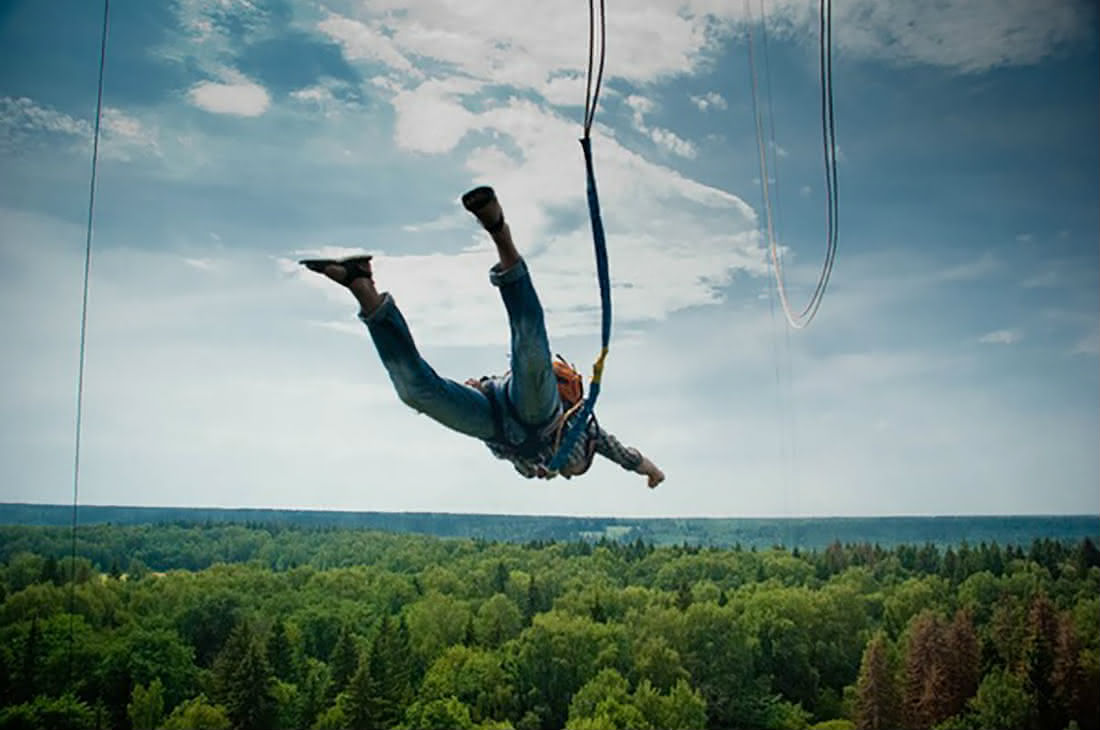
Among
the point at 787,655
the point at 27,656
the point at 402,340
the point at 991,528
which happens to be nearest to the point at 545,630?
the point at 787,655

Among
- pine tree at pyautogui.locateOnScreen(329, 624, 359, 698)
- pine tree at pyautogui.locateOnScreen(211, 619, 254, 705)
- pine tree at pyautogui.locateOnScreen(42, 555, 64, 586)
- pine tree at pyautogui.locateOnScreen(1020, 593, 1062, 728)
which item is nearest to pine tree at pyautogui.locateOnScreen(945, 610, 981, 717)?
pine tree at pyautogui.locateOnScreen(1020, 593, 1062, 728)

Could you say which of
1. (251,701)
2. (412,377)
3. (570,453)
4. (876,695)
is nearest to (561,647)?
(251,701)

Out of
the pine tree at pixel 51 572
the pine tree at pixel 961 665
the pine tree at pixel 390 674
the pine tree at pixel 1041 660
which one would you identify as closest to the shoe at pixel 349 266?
the pine tree at pixel 961 665

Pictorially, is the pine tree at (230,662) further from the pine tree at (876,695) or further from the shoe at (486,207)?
the shoe at (486,207)

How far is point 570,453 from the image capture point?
9.21 ft

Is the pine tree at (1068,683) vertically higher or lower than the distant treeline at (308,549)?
lower

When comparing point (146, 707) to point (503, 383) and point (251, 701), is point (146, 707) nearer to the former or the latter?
point (251, 701)

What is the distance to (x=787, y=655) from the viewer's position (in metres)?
30.8

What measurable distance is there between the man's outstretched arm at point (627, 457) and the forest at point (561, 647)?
2099 centimetres

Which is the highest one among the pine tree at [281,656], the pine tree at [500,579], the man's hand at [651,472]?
the man's hand at [651,472]

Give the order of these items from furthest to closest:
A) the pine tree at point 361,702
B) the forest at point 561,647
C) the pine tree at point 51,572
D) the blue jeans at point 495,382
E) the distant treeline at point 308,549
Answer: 1. the distant treeline at point 308,549
2. the pine tree at point 51,572
3. the pine tree at point 361,702
4. the forest at point 561,647
5. the blue jeans at point 495,382

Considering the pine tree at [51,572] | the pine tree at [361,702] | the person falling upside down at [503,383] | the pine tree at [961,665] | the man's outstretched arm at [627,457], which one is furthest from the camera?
the pine tree at [51,572]

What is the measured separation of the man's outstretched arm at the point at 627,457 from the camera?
3.14 m

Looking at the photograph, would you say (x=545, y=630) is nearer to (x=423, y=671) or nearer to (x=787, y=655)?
(x=423, y=671)
